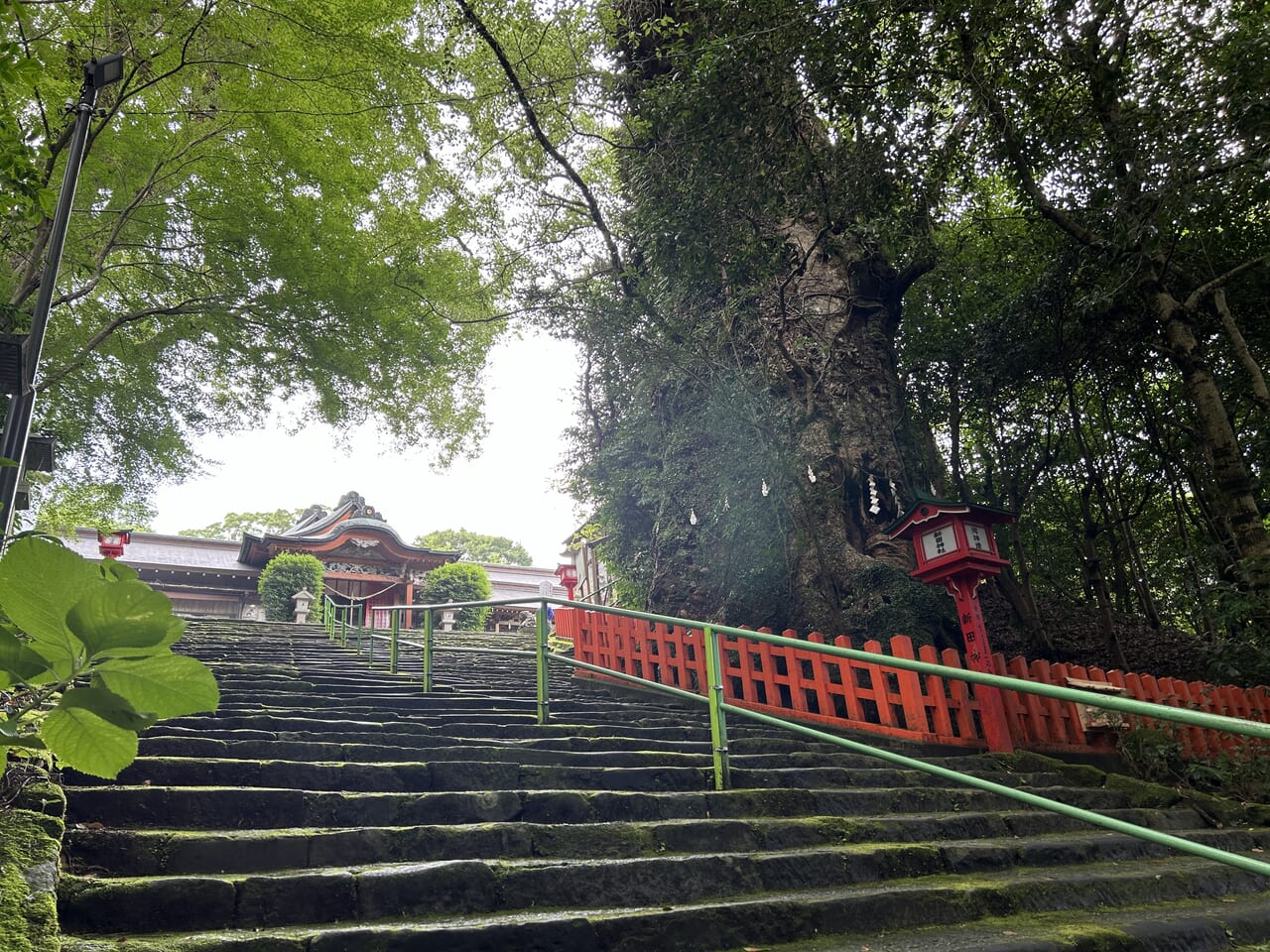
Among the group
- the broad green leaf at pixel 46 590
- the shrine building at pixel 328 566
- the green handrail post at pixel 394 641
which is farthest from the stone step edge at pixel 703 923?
the shrine building at pixel 328 566

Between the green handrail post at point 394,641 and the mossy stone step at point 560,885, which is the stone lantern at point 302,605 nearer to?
the green handrail post at point 394,641

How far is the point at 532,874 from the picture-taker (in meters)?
3.06

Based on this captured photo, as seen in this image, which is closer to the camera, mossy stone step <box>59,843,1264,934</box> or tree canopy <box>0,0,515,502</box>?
mossy stone step <box>59,843,1264,934</box>

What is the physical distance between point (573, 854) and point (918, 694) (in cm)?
414

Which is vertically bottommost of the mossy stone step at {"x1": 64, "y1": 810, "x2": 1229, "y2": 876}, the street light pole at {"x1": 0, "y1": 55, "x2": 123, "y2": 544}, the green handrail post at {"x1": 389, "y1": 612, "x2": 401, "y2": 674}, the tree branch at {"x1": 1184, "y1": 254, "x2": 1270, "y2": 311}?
the mossy stone step at {"x1": 64, "y1": 810, "x2": 1229, "y2": 876}

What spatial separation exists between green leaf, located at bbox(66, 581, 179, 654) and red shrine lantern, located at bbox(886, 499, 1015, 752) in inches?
270

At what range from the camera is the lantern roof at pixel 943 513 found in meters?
6.69

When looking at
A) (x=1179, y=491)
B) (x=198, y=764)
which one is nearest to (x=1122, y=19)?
(x=1179, y=491)

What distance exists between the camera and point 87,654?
0.50 m

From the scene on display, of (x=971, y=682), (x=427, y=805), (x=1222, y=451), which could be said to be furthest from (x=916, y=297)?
(x=427, y=805)

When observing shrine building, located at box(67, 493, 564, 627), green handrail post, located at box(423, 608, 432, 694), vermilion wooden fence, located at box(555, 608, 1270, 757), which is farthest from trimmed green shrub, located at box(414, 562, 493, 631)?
green handrail post, located at box(423, 608, 432, 694)

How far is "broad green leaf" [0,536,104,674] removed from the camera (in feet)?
1.58

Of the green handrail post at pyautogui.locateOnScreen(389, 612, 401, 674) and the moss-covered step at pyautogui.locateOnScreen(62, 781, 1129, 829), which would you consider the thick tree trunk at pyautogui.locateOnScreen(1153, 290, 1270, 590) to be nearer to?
the moss-covered step at pyautogui.locateOnScreen(62, 781, 1129, 829)

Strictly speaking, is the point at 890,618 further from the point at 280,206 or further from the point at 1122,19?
the point at 280,206
